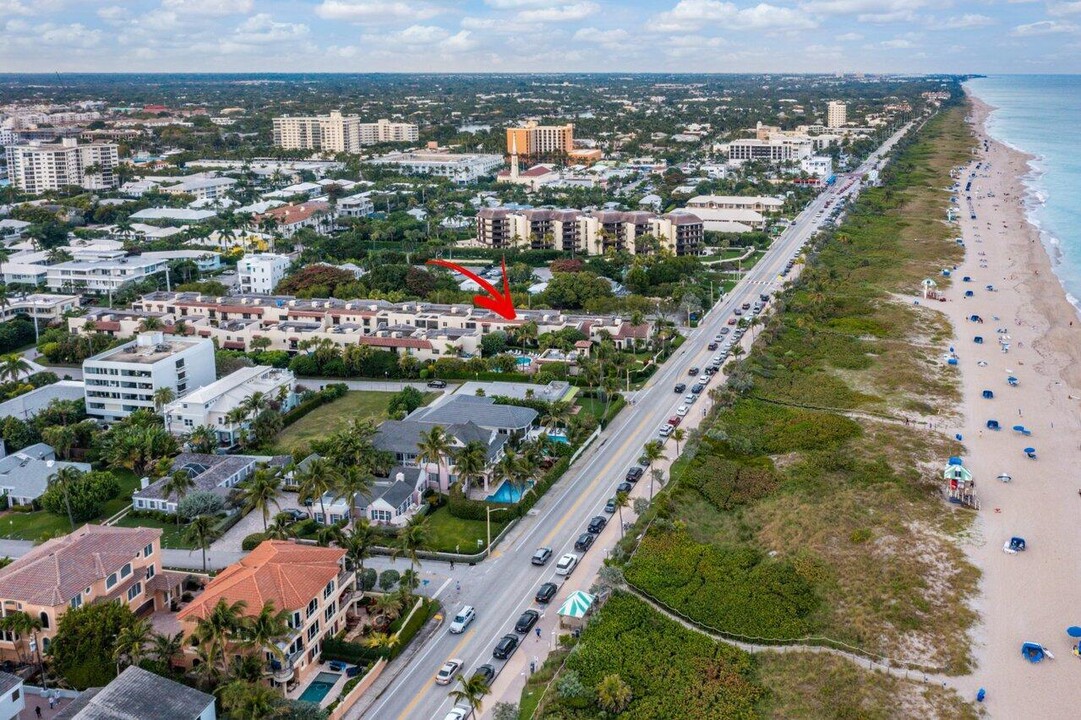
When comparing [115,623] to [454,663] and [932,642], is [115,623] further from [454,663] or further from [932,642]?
[932,642]

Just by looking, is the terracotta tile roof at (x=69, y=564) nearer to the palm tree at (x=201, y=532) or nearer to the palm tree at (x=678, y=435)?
the palm tree at (x=201, y=532)

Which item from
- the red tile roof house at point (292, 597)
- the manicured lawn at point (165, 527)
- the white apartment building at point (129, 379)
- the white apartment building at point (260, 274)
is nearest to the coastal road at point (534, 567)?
the red tile roof house at point (292, 597)

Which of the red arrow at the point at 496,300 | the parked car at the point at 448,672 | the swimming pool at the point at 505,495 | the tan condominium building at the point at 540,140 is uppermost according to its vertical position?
the tan condominium building at the point at 540,140

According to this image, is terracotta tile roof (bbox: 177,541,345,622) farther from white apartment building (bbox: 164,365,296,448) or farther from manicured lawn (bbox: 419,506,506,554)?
white apartment building (bbox: 164,365,296,448)

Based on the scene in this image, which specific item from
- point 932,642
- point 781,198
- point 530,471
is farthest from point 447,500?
point 781,198

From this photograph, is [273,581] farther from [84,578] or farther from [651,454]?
[651,454]

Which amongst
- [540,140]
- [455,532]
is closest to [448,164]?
[540,140]
